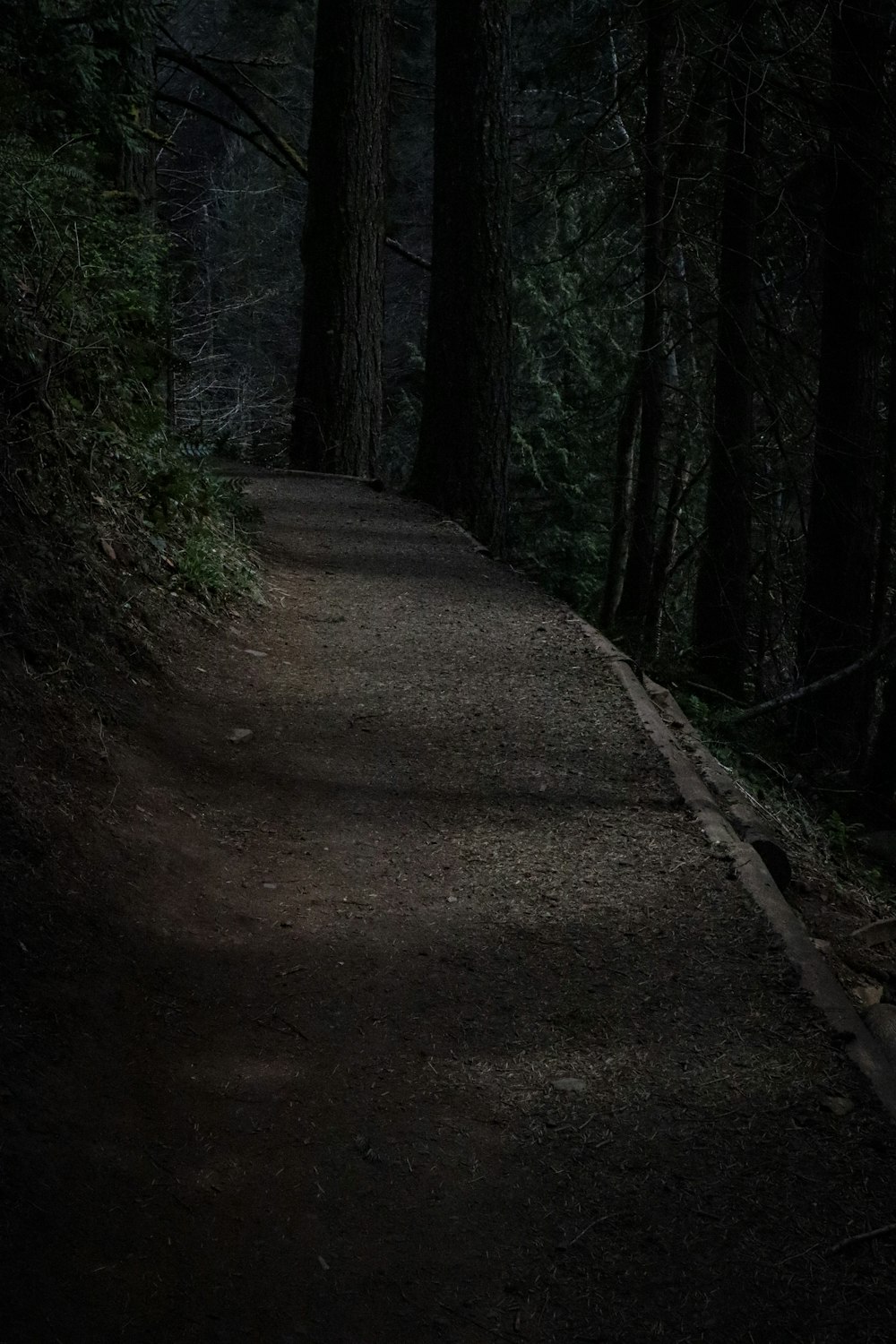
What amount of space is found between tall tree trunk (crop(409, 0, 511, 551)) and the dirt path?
6301 mm

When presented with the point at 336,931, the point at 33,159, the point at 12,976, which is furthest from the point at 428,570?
the point at 12,976

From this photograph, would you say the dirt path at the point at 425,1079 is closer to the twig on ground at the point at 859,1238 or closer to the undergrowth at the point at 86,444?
the twig on ground at the point at 859,1238

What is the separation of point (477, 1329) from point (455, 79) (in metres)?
11.2

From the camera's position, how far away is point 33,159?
21.6 feet

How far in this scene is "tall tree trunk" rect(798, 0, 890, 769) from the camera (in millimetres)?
10305

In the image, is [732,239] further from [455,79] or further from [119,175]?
[119,175]

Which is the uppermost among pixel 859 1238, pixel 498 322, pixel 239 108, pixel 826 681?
pixel 239 108

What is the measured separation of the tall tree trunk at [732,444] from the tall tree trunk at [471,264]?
2.13m

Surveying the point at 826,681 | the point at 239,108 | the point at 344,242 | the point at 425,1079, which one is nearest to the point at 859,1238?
the point at 425,1079

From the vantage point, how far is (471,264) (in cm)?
1140

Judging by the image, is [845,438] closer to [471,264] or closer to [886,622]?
[886,622]

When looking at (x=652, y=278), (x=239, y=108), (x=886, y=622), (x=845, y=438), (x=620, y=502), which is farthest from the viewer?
(x=620, y=502)

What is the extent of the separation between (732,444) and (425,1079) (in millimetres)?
10033

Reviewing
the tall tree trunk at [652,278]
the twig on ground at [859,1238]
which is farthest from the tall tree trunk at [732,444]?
the twig on ground at [859,1238]
